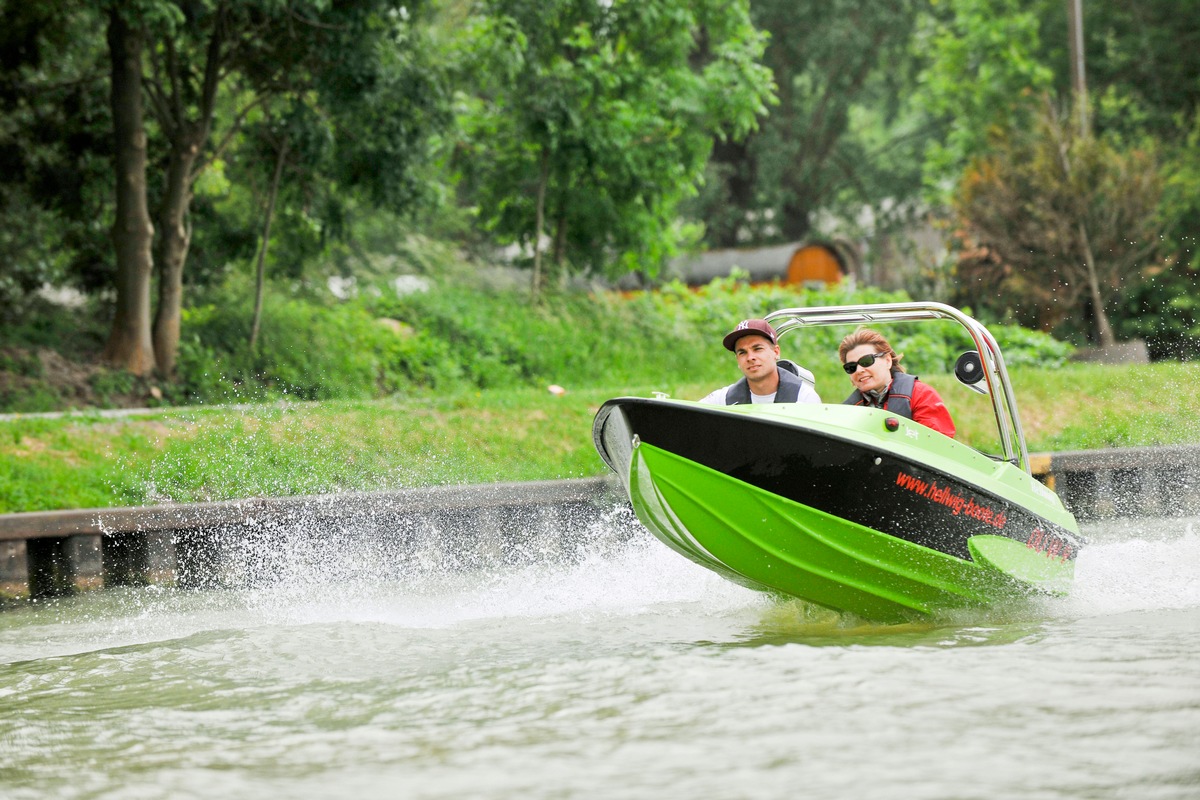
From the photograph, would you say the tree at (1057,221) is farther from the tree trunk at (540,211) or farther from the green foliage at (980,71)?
the green foliage at (980,71)

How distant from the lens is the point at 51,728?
507 centimetres

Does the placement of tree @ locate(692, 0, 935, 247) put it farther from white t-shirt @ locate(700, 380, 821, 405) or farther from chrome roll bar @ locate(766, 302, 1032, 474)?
white t-shirt @ locate(700, 380, 821, 405)

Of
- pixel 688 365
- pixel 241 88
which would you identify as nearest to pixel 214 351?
pixel 241 88

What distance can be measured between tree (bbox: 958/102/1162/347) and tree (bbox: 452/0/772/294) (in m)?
3.75

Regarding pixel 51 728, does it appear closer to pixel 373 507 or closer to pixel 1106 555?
pixel 373 507

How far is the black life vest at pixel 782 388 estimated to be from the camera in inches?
269

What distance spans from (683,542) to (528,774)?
258cm

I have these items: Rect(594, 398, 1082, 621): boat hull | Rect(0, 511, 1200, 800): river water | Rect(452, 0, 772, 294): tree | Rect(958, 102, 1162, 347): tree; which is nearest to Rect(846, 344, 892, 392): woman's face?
Rect(594, 398, 1082, 621): boat hull

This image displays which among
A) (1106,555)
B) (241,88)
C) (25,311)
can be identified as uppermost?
(241,88)

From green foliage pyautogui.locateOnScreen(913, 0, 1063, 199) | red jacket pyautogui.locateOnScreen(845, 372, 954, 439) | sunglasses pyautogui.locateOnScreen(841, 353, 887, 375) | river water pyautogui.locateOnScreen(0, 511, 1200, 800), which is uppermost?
green foliage pyautogui.locateOnScreen(913, 0, 1063, 199)

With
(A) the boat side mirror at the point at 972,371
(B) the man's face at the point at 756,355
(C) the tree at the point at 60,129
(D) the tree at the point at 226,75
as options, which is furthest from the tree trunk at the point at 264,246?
(A) the boat side mirror at the point at 972,371

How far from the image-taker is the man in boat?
6.73m

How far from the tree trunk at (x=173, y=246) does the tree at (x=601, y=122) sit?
12.3ft

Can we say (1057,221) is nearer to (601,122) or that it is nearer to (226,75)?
(601,122)
